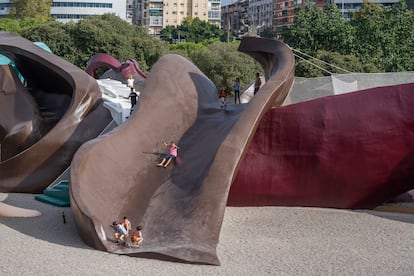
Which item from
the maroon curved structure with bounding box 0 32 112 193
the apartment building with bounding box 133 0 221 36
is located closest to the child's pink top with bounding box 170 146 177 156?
the maroon curved structure with bounding box 0 32 112 193

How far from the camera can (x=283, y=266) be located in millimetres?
11531

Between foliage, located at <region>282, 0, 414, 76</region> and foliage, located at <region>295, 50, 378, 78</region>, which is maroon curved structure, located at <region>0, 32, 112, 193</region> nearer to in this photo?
foliage, located at <region>295, 50, 378, 78</region>

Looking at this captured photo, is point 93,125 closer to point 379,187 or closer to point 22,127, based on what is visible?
point 22,127

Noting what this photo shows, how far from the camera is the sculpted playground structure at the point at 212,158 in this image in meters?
12.7

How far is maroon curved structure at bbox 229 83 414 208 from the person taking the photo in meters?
14.7

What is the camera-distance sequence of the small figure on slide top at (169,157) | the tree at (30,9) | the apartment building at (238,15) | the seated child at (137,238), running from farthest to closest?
the apartment building at (238,15)
the tree at (30,9)
the small figure on slide top at (169,157)
the seated child at (137,238)

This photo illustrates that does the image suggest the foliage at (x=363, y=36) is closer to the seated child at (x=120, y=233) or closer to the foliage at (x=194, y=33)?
the seated child at (x=120, y=233)

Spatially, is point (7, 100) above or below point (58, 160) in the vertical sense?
above

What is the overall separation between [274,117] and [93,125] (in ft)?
19.3

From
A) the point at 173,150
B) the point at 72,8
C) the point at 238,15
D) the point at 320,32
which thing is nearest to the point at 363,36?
the point at 320,32

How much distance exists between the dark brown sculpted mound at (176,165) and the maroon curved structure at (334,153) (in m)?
0.98

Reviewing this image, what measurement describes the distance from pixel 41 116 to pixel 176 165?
6450 millimetres

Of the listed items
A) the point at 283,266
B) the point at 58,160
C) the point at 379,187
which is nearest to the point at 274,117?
the point at 379,187

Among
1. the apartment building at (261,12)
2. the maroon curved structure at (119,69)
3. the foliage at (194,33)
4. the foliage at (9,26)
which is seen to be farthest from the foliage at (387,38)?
the apartment building at (261,12)
